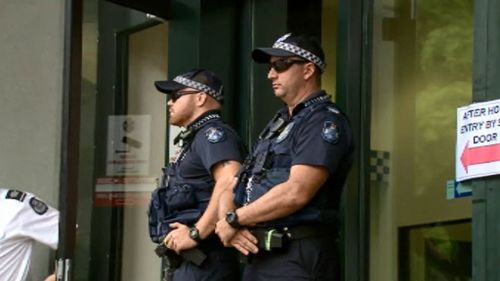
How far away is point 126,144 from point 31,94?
2.52 feet

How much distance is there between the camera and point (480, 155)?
2805mm

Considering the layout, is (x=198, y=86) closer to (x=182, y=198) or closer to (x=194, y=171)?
(x=194, y=171)

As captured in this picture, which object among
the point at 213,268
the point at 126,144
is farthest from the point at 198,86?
the point at 126,144

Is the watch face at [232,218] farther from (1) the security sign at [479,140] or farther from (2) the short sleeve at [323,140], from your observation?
(1) the security sign at [479,140]

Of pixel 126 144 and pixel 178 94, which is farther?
pixel 126 144

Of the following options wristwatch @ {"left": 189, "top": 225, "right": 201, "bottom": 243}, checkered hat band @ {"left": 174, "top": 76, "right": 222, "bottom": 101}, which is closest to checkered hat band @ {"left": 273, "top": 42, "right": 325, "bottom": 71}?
checkered hat band @ {"left": 174, "top": 76, "right": 222, "bottom": 101}

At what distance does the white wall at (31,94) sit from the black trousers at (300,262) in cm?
287

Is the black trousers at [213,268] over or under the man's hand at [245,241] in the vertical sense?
under

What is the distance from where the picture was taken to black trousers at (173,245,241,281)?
3934 mm

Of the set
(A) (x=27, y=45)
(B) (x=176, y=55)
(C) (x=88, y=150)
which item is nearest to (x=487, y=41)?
(B) (x=176, y=55)

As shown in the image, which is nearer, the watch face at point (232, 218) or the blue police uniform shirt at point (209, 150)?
the watch face at point (232, 218)

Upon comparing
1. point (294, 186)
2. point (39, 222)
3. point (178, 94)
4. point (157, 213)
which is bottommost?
point (39, 222)

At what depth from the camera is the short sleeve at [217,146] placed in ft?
12.7

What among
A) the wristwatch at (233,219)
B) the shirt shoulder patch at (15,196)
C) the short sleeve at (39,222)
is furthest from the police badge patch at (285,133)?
the shirt shoulder patch at (15,196)
